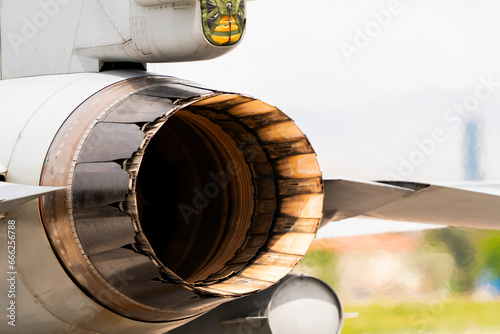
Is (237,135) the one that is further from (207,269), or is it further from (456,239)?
(456,239)

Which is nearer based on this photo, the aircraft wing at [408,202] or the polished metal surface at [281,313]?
the aircraft wing at [408,202]

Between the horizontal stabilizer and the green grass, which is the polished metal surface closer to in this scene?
the horizontal stabilizer

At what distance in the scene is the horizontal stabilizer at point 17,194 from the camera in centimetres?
288

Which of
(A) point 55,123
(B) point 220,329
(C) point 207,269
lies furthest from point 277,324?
(A) point 55,123

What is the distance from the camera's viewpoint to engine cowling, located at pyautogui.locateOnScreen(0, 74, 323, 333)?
313 centimetres

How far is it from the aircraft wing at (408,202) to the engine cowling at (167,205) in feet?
1.61

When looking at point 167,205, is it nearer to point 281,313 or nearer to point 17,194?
point 281,313

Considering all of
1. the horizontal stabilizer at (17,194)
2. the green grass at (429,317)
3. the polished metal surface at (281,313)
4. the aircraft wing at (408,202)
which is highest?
the horizontal stabilizer at (17,194)

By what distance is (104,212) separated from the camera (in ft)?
10.2

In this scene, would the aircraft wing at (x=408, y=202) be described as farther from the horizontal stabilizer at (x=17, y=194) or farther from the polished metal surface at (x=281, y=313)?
the horizontal stabilizer at (x=17, y=194)

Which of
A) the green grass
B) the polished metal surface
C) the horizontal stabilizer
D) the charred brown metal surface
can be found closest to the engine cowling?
the charred brown metal surface

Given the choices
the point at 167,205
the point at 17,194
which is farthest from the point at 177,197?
the point at 17,194

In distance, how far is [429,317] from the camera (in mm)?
8453

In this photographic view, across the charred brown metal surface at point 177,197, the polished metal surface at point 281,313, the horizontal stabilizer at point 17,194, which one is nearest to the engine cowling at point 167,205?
the charred brown metal surface at point 177,197
